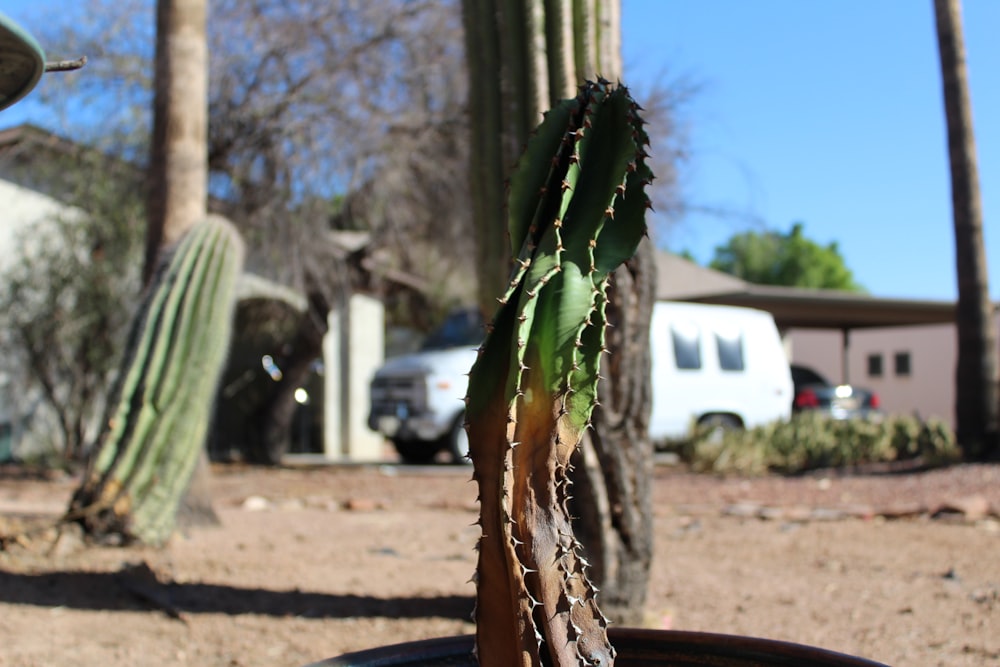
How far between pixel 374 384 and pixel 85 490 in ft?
25.2

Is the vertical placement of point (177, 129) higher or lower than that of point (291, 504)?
higher

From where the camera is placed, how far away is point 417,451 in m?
14.2

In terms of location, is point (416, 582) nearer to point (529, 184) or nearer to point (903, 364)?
point (529, 184)

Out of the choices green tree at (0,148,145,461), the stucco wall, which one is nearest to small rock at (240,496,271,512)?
green tree at (0,148,145,461)

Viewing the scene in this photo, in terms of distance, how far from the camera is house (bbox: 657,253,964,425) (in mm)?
21016

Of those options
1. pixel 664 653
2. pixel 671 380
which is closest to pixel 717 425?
pixel 671 380

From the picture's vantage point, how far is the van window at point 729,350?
1497 centimetres

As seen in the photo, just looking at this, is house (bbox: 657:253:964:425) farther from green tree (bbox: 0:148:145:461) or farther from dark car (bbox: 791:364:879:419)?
green tree (bbox: 0:148:145:461)

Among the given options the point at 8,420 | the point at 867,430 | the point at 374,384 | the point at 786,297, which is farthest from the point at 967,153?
the point at 8,420

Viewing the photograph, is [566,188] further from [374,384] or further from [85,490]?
[374,384]

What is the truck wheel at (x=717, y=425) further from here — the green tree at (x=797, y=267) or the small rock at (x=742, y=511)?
the green tree at (x=797, y=267)

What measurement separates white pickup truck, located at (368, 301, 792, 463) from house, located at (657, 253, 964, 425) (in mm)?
5360

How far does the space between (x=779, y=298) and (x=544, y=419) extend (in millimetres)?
19670

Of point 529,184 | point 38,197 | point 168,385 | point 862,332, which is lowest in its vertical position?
point 168,385
